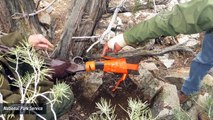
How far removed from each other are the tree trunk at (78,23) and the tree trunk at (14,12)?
0.39 meters

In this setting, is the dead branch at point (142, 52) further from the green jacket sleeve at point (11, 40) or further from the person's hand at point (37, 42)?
the green jacket sleeve at point (11, 40)

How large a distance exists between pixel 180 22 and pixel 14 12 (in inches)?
52.1

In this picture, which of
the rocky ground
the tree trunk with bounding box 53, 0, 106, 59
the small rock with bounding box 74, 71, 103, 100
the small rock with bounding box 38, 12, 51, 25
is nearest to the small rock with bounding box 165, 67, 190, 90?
the rocky ground

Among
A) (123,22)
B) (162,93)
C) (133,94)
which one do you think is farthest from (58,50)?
(123,22)

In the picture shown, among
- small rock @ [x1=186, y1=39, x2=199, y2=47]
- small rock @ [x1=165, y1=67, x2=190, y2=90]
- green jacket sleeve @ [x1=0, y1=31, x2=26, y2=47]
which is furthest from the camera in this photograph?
small rock @ [x1=186, y1=39, x2=199, y2=47]

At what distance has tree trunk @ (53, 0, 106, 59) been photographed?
7.52ft

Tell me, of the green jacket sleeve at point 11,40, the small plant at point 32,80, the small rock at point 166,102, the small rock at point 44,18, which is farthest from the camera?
the small rock at point 44,18

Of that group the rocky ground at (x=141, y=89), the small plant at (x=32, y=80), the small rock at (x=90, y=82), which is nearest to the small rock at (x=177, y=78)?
the rocky ground at (x=141, y=89)

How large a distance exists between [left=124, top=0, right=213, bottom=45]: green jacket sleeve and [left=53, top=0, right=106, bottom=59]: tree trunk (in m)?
0.38

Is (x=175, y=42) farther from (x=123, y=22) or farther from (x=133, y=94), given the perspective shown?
(x=133, y=94)

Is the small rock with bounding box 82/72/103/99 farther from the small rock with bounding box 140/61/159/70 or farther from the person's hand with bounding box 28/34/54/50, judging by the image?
the person's hand with bounding box 28/34/54/50

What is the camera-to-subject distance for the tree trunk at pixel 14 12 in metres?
2.53

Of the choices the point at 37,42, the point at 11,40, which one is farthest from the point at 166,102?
the point at 11,40

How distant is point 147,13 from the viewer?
359 centimetres
